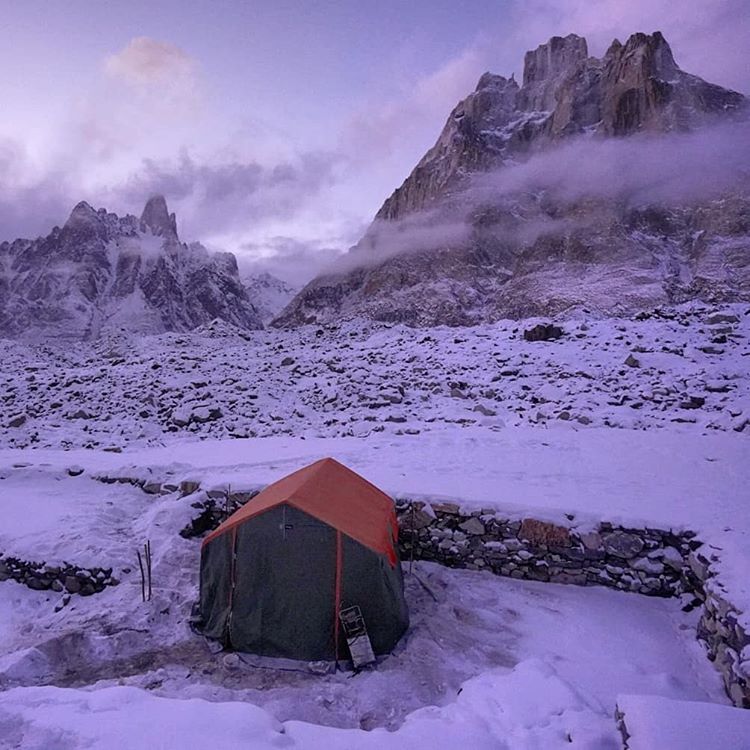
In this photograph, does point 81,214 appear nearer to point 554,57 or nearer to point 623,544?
point 554,57

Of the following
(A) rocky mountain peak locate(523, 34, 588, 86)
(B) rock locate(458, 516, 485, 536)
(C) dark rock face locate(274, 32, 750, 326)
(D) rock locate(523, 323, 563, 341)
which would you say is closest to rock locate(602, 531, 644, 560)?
(B) rock locate(458, 516, 485, 536)

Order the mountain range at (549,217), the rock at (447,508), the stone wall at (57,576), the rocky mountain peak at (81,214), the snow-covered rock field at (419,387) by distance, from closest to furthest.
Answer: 1. the stone wall at (57,576)
2. the rock at (447,508)
3. the snow-covered rock field at (419,387)
4. the mountain range at (549,217)
5. the rocky mountain peak at (81,214)

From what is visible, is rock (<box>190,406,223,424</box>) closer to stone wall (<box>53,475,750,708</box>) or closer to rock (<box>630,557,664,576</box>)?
stone wall (<box>53,475,750,708</box>)

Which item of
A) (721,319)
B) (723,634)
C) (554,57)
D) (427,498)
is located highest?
(554,57)

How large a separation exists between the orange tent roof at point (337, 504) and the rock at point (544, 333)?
1422cm

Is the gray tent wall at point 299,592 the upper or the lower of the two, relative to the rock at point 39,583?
upper

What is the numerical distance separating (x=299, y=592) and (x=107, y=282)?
18834 centimetres

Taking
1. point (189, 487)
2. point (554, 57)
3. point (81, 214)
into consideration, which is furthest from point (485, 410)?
point (81, 214)

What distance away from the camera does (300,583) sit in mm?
6156

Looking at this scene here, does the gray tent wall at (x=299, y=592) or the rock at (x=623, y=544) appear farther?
the rock at (x=623, y=544)

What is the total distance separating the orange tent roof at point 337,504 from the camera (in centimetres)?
628

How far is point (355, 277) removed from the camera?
121 m

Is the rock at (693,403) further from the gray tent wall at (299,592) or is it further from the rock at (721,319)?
the gray tent wall at (299,592)

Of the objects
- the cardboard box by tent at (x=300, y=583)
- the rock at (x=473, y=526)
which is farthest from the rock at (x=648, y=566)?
the cardboard box by tent at (x=300, y=583)
